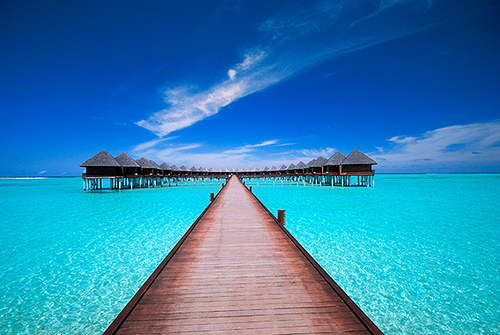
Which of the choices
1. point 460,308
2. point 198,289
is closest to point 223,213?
point 198,289

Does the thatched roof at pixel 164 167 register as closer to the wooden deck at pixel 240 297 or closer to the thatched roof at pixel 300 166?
the thatched roof at pixel 300 166

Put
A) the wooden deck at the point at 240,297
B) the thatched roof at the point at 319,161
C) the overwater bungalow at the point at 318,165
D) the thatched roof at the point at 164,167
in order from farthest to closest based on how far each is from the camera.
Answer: the thatched roof at the point at 164,167, the thatched roof at the point at 319,161, the overwater bungalow at the point at 318,165, the wooden deck at the point at 240,297

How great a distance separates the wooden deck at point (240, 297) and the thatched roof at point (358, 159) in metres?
29.9

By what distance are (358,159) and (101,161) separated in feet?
118

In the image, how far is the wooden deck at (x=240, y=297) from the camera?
2.39 m

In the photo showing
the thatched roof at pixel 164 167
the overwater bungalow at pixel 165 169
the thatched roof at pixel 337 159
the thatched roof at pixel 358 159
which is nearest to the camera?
the thatched roof at pixel 358 159

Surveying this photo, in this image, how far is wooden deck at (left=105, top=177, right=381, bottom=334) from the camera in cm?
239

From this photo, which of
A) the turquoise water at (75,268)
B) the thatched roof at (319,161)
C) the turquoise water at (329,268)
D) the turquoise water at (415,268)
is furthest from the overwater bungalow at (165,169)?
the turquoise water at (415,268)

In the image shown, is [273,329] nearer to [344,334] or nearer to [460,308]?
[344,334]

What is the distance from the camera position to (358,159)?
31.4 metres

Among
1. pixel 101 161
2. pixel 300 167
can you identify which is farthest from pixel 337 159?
pixel 101 161

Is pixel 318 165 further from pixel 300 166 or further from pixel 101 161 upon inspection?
pixel 101 161

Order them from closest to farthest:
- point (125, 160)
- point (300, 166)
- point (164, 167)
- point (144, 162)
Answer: point (125, 160)
point (144, 162)
point (164, 167)
point (300, 166)

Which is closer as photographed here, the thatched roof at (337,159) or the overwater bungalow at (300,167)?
the thatched roof at (337,159)
